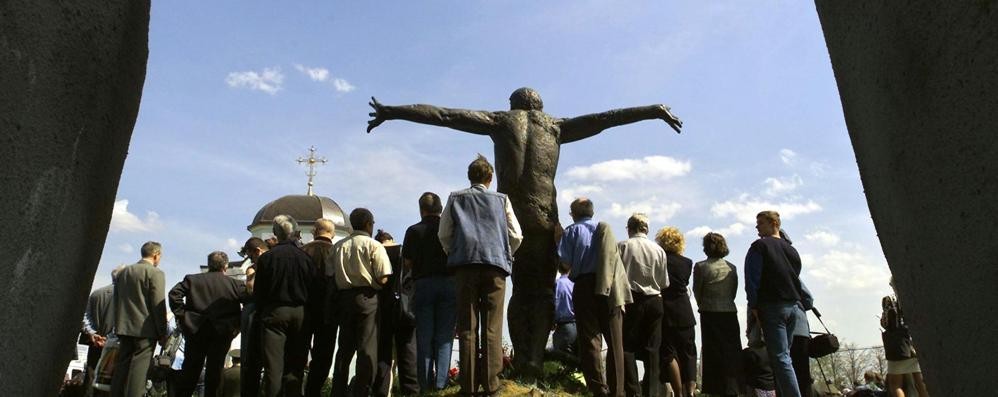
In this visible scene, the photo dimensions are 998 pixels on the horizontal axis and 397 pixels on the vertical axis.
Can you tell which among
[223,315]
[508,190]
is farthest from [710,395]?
[223,315]

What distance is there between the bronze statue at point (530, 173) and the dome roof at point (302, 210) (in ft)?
83.0

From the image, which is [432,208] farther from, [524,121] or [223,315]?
[223,315]

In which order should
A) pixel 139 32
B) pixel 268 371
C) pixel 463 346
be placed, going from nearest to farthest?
pixel 139 32, pixel 463 346, pixel 268 371

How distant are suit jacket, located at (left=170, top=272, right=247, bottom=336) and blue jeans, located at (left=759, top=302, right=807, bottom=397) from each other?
4910mm

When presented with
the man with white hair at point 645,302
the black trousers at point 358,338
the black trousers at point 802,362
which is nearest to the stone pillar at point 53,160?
the black trousers at point 358,338

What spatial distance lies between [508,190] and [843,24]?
4.82 metres

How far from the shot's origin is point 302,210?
108 ft

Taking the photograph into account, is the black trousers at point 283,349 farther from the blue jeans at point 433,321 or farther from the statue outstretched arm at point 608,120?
the statue outstretched arm at point 608,120

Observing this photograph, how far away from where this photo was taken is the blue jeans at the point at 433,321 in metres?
7.04

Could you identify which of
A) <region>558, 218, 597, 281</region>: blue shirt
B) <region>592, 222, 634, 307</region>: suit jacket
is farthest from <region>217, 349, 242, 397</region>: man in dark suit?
<region>592, 222, 634, 307</region>: suit jacket

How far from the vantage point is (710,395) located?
782cm

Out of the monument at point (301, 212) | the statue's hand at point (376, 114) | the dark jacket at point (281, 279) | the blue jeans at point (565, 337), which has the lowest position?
the blue jeans at point (565, 337)

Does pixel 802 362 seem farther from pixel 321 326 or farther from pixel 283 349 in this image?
pixel 283 349

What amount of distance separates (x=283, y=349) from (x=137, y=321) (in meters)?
1.82
